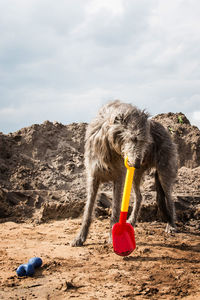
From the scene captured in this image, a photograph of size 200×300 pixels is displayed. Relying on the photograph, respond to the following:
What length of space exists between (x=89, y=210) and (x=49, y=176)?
420 centimetres

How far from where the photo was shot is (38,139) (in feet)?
34.1

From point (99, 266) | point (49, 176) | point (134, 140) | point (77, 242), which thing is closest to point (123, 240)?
point (99, 266)

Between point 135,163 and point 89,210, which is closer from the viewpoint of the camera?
point 135,163

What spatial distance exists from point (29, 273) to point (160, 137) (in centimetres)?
370

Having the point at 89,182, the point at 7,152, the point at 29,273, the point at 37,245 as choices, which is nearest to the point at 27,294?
the point at 29,273

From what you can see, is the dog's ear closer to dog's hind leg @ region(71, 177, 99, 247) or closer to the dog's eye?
the dog's eye

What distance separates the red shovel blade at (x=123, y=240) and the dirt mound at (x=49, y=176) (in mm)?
2725

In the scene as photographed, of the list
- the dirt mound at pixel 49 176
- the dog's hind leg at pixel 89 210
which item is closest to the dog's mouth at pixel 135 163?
the dog's hind leg at pixel 89 210

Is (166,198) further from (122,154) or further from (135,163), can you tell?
(135,163)

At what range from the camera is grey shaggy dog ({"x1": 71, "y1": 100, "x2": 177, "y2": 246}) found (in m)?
4.31

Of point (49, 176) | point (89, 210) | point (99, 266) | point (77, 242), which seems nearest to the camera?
point (99, 266)

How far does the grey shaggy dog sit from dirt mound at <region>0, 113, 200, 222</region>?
1.35 meters

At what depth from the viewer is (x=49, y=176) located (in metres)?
9.10

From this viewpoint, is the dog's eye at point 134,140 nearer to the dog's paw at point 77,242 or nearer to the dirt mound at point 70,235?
the dirt mound at point 70,235
